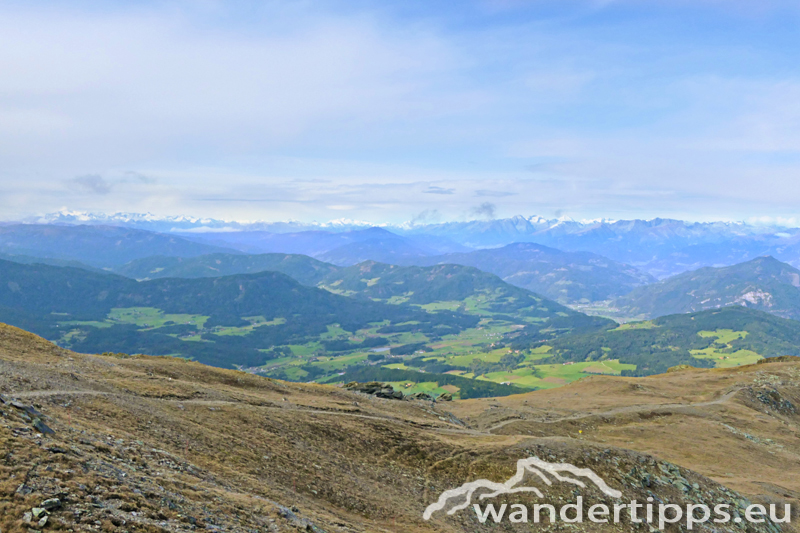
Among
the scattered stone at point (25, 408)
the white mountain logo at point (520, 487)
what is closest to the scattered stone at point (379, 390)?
the white mountain logo at point (520, 487)

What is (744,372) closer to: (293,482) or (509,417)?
(509,417)

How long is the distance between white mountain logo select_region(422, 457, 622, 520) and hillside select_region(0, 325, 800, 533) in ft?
2.81

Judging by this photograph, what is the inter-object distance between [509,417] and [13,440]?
6660 cm

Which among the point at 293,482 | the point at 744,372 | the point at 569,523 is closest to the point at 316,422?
the point at 293,482

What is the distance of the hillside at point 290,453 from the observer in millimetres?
21172

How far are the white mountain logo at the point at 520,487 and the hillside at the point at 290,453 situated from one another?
856mm

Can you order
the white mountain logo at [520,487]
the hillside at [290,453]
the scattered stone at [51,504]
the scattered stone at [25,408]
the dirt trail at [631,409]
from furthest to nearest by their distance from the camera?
1. the dirt trail at [631,409]
2. the white mountain logo at [520,487]
3. the scattered stone at [25,408]
4. the hillside at [290,453]
5. the scattered stone at [51,504]

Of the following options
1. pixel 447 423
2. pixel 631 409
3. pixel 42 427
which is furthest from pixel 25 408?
pixel 631 409

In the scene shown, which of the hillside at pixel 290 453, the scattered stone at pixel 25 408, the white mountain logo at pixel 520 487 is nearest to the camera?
the hillside at pixel 290 453

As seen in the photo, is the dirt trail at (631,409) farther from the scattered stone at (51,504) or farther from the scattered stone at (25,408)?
the scattered stone at (51,504)

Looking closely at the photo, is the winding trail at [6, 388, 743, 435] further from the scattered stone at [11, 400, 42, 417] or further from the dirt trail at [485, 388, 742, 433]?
the scattered stone at [11, 400, 42, 417]

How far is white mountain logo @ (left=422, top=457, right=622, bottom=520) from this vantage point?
39.0 m

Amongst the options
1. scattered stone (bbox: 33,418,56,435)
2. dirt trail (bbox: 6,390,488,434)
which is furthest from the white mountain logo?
scattered stone (bbox: 33,418,56,435)

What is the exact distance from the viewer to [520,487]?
41719 mm
